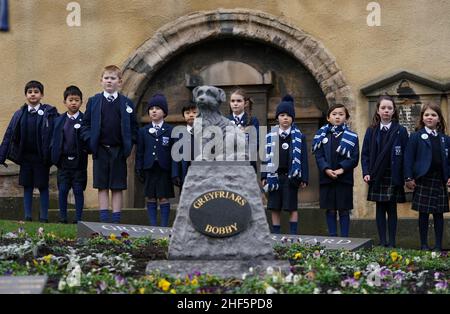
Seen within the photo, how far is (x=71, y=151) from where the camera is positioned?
34.6ft

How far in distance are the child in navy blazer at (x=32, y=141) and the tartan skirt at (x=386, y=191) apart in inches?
157

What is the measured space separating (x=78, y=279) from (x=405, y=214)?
7.68 metres

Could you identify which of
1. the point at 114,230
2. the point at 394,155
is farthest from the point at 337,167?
the point at 114,230

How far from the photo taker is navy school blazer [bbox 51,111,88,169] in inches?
415

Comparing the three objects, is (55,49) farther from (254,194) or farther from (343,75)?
(254,194)

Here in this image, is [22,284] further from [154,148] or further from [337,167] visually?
[337,167]

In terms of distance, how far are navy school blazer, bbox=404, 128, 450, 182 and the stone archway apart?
11.4 feet

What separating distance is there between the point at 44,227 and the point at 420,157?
14.0 ft

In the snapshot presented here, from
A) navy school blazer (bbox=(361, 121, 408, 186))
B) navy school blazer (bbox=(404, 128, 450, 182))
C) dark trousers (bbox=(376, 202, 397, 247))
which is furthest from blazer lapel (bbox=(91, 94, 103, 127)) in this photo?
navy school blazer (bbox=(404, 128, 450, 182))

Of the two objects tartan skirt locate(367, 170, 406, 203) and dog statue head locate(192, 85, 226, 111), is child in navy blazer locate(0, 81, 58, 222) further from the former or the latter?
dog statue head locate(192, 85, 226, 111)

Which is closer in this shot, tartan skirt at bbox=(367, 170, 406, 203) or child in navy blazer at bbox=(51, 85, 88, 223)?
tartan skirt at bbox=(367, 170, 406, 203)

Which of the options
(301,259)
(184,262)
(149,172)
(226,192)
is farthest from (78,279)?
(149,172)

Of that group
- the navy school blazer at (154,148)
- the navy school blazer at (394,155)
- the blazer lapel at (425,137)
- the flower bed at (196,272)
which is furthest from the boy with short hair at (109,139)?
the blazer lapel at (425,137)

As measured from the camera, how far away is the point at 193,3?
1355 cm
